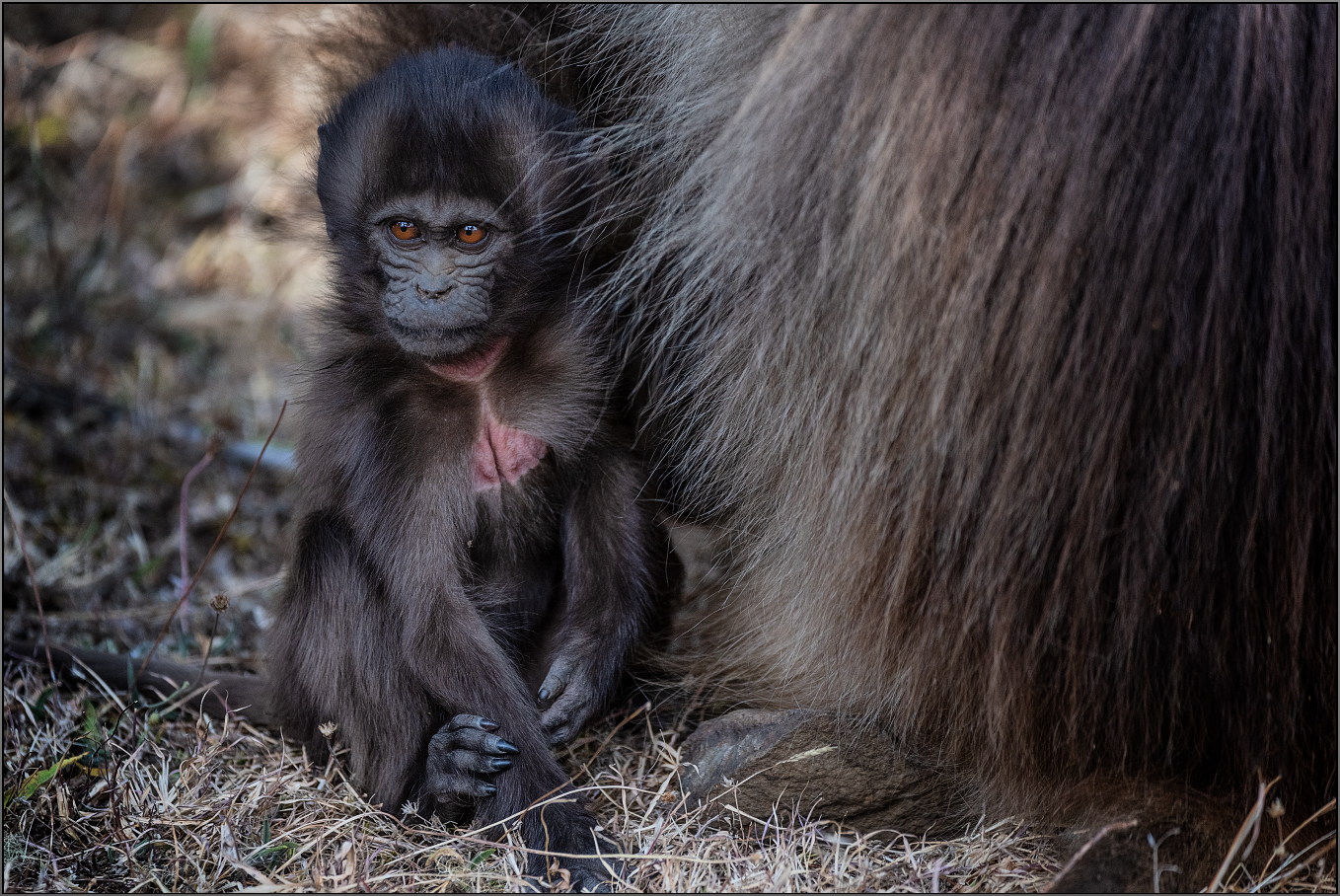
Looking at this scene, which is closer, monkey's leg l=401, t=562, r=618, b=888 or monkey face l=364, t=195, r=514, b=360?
monkey's leg l=401, t=562, r=618, b=888

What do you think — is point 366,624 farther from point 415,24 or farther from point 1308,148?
point 1308,148

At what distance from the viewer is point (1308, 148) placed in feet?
6.17

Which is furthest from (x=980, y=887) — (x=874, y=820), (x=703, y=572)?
(x=703, y=572)

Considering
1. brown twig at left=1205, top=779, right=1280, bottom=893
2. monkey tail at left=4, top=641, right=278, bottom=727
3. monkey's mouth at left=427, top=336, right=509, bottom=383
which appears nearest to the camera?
brown twig at left=1205, top=779, right=1280, bottom=893

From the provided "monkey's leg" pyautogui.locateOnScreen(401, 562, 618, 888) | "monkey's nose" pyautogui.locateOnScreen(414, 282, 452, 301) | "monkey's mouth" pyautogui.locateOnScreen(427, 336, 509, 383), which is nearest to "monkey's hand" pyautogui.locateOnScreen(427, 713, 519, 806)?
"monkey's leg" pyautogui.locateOnScreen(401, 562, 618, 888)

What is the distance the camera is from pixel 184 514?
3211 millimetres

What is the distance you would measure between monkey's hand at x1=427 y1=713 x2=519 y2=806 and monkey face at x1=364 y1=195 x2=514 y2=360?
2.54ft

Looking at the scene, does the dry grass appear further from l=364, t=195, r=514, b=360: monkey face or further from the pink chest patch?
l=364, t=195, r=514, b=360: monkey face

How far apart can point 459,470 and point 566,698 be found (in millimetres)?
542

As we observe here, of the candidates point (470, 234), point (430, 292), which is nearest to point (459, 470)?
point (430, 292)

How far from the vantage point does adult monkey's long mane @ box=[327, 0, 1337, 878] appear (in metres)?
1.88

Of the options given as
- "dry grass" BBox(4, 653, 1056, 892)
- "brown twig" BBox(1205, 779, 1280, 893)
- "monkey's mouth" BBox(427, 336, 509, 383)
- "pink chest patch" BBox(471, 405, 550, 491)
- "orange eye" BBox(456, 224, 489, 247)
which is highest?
"orange eye" BBox(456, 224, 489, 247)

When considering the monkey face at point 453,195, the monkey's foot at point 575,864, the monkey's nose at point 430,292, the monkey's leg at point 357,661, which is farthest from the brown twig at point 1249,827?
the monkey's nose at point 430,292

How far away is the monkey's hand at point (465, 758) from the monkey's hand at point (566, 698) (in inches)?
7.0
